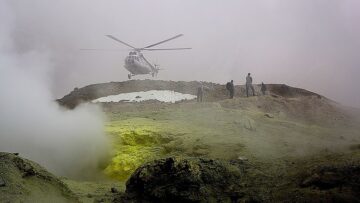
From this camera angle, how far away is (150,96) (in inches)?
1200

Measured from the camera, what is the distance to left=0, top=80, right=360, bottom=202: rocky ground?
6.89 meters

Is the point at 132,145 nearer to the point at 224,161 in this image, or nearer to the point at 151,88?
the point at 224,161

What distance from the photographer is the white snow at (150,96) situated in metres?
30.0

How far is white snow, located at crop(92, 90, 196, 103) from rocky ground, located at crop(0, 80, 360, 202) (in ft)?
32.3

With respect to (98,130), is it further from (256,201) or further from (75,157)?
(256,201)

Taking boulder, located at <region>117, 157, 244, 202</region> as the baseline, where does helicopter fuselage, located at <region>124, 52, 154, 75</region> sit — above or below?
above

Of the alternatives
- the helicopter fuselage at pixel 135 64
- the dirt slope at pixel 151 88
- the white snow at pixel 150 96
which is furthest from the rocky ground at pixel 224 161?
the helicopter fuselage at pixel 135 64

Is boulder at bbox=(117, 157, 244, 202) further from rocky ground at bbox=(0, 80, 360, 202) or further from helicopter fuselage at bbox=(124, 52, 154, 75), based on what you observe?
helicopter fuselage at bbox=(124, 52, 154, 75)

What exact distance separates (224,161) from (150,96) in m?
22.4

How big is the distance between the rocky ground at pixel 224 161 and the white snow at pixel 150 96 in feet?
32.3

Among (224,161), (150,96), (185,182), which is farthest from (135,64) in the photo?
A: (185,182)

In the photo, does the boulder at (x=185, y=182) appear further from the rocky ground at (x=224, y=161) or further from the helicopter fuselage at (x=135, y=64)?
the helicopter fuselage at (x=135, y=64)

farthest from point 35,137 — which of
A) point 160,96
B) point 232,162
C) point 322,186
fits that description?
point 160,96

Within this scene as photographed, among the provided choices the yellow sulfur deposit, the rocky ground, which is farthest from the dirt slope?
the yellow sulfur deposit
